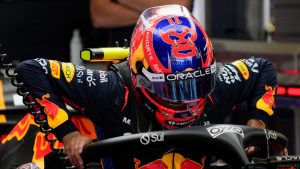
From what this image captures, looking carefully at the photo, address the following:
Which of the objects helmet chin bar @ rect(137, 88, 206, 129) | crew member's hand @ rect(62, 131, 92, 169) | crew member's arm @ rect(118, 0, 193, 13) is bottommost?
crew member's hand @ rect(62, 131, 92, 169)

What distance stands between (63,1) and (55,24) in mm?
196

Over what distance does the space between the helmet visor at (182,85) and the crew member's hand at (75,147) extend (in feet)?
1.12

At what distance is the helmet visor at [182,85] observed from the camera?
4027 mm

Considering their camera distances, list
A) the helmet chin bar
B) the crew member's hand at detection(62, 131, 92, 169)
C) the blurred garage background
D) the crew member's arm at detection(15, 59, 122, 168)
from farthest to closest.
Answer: the blurred garage background
the crew member's arm at detection(15, 59, 122, 168)
the helmet chin bar
the crew member's hand at detection(62, 131, 92, 169)

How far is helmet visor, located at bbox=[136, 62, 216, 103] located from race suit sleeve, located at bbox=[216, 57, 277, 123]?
488 millimetres

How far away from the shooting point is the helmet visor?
159 inches

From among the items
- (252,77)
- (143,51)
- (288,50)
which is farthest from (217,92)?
(288,50)

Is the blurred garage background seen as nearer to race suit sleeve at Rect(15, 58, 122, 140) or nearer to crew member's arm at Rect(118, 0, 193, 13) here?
crew member's arm at Rect(118, 0, 193, 13)

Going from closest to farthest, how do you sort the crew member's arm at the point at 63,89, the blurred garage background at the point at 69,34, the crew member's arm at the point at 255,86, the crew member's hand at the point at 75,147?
the crew member's hand at the point at 75,147
the crew member's arm at the point at 63,89
the crew member's arm at the point at 255,86
the blurred garage background at the point at 69,34

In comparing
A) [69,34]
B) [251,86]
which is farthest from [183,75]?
[69,34]

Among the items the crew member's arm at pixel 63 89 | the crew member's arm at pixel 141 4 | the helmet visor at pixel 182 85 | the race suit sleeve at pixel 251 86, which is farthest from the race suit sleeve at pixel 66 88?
the crew member's arm at pixel 141 4

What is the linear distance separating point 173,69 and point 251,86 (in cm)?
74

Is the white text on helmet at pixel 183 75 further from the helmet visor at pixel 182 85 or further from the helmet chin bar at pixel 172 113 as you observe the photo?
the helmet chin bar at pixel 172 113

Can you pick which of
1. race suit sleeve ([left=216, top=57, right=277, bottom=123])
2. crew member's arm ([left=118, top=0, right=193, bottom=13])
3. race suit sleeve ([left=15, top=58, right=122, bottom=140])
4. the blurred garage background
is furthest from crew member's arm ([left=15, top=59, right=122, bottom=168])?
the blurred garage background
